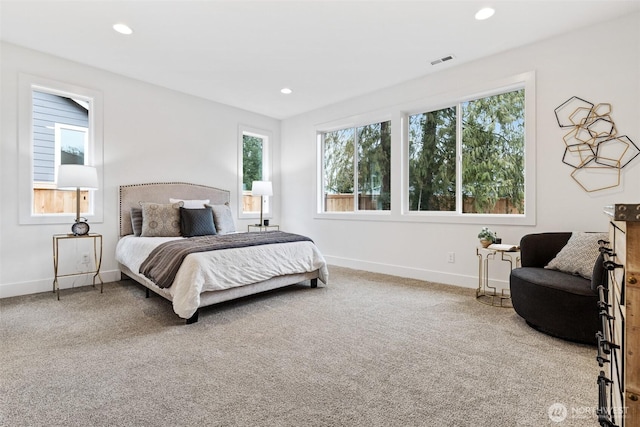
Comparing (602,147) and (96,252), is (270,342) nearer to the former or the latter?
(96,252)

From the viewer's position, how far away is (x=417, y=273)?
419 cm

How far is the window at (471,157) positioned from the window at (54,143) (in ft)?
13.7

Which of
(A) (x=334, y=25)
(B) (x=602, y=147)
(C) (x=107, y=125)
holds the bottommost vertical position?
(B) (x=602, y=147)

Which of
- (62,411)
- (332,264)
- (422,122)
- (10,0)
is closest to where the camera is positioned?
(62,411)

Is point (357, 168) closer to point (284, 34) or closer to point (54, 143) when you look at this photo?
point (284, 34)

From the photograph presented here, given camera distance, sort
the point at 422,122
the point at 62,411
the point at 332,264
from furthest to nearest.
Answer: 1. the point at 332,264
2. the point at 422,122
3. the point at 62,411

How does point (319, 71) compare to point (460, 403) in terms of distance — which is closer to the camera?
point (460, 403)

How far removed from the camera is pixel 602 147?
288 cm

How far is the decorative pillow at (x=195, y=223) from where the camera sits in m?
3.94

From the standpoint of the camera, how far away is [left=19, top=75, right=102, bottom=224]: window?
11.3ft

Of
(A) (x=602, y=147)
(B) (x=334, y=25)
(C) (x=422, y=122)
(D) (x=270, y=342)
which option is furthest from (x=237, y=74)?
(A) (x=602, y=147)

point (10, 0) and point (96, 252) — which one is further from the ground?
point (10, 0)

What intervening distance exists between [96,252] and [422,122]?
182 inches

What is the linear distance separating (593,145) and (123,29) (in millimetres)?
4623
